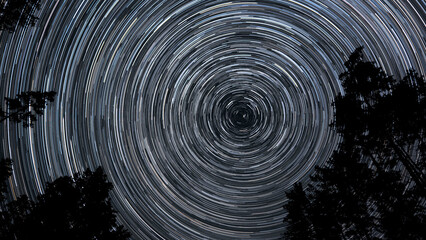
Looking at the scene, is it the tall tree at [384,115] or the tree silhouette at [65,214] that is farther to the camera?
the tall tree at [384,115]

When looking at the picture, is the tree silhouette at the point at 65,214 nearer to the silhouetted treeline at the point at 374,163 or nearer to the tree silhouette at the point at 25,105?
the tree silhouette at the point at 25,105

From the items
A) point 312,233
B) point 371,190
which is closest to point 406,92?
point 371,190

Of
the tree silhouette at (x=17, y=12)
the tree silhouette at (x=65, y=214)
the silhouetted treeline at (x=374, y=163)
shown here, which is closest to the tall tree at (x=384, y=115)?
the silhouetted treeline at (x=374, y=163)

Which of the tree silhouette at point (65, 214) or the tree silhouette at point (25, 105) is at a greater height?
the tree silhouette at point (25, 105)

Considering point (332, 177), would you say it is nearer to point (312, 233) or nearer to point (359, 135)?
point (359, 135)

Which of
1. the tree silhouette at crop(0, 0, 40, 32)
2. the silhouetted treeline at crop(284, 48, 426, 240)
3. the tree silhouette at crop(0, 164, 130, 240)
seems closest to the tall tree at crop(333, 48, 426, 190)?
the silhouetted treeline at crop(284, 48, 426, 240)

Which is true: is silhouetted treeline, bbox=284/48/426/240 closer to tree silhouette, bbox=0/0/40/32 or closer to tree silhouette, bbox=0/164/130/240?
tree silhouette, bbox=0/164/130/240
